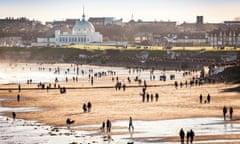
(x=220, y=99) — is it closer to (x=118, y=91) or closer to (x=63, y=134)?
(x=118, y=91)

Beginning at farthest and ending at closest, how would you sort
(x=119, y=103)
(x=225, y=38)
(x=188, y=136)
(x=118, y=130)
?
1. (x=225, y=38)
2. (x=119, y=103)
3. (x=118, y=130)
4. (x=188, y=136)

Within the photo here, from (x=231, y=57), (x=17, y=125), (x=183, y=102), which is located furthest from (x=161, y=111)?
(x=231, y=57)

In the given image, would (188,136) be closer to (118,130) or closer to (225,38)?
(118,130)

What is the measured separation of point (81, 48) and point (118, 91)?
9648cm

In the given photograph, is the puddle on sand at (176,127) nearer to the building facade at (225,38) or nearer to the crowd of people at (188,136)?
the crowd of people at (188,136)

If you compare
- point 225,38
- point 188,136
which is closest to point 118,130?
point 188,136

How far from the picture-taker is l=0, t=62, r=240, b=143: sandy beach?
48875mm

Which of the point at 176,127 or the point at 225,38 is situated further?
the point at 225,38

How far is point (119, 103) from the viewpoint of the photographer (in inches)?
2301

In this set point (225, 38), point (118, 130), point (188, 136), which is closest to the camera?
point (188, 136)

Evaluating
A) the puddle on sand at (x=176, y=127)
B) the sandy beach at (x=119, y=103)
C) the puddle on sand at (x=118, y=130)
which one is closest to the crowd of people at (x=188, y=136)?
the sandy beach at (x=119, y=103)

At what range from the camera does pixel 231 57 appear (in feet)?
390

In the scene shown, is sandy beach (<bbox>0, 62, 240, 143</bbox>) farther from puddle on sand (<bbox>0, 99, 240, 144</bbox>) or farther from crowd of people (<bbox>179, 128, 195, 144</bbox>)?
puddle on sand (<bbox>0, 99, 240, 144</bbox>)

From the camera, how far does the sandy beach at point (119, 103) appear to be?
160 feet
